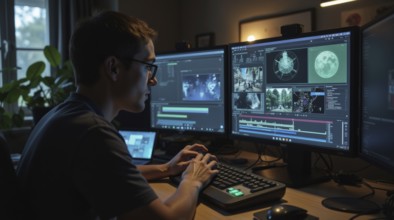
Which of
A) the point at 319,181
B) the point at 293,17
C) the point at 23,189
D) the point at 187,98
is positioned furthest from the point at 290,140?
the point at 23,189

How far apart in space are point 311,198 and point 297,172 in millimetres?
269

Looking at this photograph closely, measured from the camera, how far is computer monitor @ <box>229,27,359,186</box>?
48.8 inches

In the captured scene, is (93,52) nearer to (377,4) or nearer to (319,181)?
(319,181)

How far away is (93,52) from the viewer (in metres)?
0.97

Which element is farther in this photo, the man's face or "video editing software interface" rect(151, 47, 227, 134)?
"video editing software interface" rect(151, 47, 227, 134)

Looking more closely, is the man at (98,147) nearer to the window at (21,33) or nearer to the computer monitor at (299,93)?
the computer monitor at (299,93)

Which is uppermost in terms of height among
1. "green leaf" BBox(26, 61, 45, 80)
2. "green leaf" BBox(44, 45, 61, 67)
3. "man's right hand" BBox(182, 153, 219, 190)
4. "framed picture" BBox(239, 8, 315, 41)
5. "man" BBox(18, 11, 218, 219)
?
"framed picture" BBox(239, 8, 315, 41)

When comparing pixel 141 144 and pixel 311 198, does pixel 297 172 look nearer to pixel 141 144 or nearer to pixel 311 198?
pixel 311 198

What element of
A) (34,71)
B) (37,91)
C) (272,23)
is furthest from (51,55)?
(272,23)

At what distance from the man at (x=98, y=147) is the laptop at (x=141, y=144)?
2.29 ft

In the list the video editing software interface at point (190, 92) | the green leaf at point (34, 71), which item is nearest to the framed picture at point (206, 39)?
the video editing software interface at point (190, 92)

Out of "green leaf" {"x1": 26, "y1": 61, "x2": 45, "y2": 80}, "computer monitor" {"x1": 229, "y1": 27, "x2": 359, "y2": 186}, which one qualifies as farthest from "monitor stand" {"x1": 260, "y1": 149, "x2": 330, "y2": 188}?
"green leaf" {"x1": 26, "y1": 61, "x2": 45, "y2": 80}

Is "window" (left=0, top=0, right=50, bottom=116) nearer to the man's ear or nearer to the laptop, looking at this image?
the laptop

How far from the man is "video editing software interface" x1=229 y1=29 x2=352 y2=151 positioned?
0.53 metres
